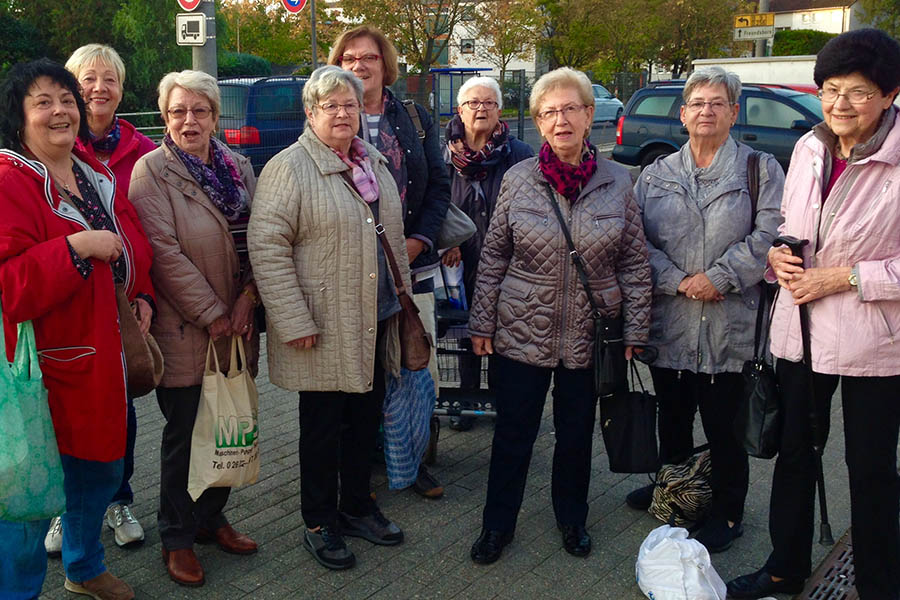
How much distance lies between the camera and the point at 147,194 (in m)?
3.45

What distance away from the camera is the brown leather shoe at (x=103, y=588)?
346cm

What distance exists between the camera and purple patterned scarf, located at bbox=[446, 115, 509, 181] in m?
4.87

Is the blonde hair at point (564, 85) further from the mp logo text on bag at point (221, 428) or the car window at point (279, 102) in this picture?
the car window at point (279, 102)

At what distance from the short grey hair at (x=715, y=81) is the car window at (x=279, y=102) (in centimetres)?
831

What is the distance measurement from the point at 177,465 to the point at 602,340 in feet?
5.98

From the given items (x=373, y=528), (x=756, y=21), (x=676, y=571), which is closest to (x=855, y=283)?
(x=676, y=571)

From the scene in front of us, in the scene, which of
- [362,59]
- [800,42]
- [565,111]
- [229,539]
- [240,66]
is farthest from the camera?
[240,66]

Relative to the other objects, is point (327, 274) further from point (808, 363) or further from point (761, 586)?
point (761, 586)

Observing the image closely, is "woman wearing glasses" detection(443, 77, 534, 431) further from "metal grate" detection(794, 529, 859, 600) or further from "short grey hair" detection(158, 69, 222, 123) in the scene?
"metal grate" detection(794, 529, 859, 600)

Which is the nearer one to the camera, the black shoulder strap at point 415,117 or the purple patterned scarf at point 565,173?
the purple patterned scarf at point 565,173

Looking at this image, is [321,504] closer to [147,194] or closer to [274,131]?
[147,194]

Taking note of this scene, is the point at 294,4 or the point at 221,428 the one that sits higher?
the point at 294,4

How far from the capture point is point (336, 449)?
12.6ft

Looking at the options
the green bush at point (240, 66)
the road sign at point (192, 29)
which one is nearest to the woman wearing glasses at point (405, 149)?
the road sign at point (192, 29)
